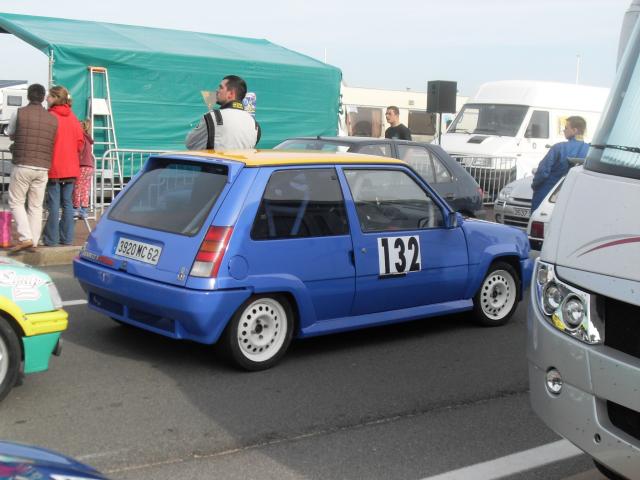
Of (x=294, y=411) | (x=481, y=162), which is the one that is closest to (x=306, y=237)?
(x=294, y=411)

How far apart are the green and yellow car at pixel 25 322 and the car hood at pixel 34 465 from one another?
7.83 feet

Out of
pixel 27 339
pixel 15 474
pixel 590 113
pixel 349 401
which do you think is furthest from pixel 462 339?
pixel 590 113

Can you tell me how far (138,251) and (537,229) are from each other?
5.95 metres

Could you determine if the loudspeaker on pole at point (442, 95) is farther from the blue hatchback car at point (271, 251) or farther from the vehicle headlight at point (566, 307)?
the vehicle headlight at point (566, 307)

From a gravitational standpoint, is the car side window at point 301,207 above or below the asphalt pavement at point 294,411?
above

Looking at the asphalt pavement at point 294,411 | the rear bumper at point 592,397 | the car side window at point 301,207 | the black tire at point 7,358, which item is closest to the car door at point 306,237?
the car side window at point 301,207

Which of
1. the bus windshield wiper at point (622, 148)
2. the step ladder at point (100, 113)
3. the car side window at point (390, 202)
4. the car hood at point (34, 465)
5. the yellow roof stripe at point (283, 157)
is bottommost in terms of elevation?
the car hood at point (34, 465)

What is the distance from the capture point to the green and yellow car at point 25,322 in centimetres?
512

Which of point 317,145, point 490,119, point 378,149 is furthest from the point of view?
point 490,119

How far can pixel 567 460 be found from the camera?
478 centimetres

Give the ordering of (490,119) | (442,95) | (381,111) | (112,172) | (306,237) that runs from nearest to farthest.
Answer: (306,237) → (112,172) → (442,95) → (490,119) → (381,111)

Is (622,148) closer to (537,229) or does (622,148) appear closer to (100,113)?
(537,229)

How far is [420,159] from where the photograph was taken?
11.9 m

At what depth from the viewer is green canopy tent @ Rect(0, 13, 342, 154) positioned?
1608 centimetres
